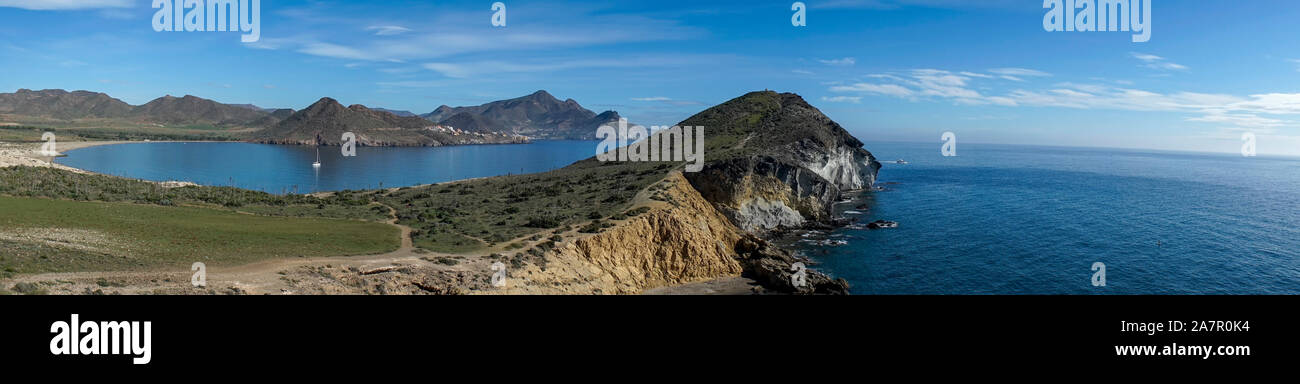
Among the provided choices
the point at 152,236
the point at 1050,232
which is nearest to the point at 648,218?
the point at 152,236

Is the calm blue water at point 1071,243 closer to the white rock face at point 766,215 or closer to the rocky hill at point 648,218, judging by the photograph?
the white rock face at point 766,215

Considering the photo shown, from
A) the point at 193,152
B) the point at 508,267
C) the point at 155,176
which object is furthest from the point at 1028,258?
the point at 193,152

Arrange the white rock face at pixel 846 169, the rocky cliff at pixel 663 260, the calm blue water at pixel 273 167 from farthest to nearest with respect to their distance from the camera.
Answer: the calm blue water at pixel 273 167, the white rock face at pixel 846 169, the rocky cliff at pixel 663 260

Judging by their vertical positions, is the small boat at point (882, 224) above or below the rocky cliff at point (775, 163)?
below

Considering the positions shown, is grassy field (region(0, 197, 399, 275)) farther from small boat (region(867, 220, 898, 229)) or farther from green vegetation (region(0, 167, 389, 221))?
small boat (region(867, 220, 898, 229))

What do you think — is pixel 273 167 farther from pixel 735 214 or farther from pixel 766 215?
pixel 766 215

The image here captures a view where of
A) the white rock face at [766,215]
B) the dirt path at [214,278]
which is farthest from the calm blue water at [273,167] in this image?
the dirt path at [214,278]

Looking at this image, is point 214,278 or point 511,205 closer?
point 214,278
